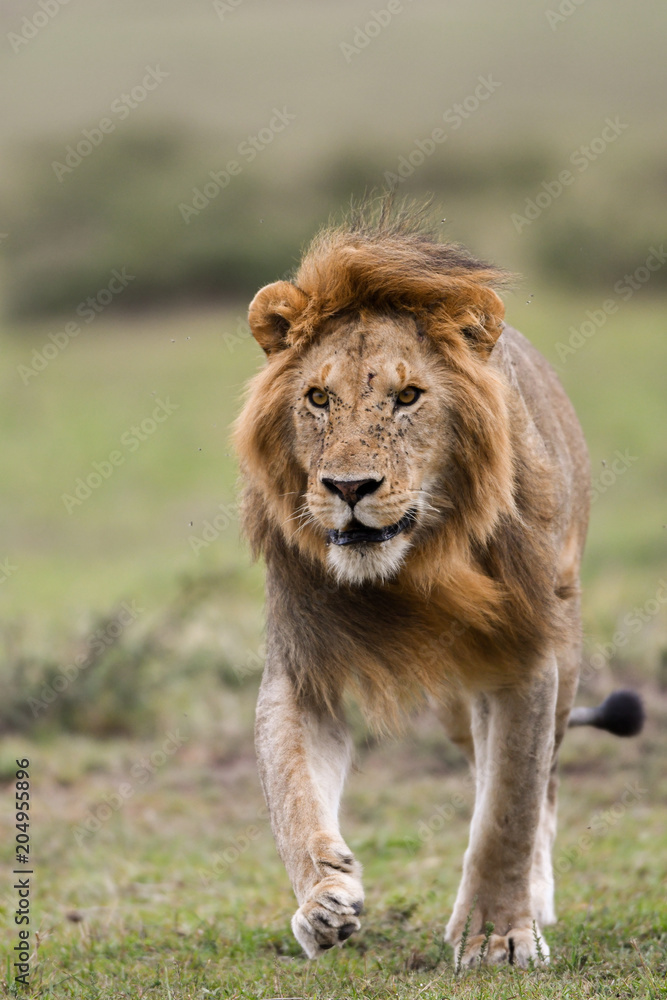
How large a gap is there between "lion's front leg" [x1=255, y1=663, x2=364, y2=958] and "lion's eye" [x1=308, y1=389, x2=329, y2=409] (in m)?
1.00

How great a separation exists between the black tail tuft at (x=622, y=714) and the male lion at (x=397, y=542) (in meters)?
1.42

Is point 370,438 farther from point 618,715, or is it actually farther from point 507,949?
point 618,715

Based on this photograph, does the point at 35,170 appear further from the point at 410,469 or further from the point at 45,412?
the point at 410,469

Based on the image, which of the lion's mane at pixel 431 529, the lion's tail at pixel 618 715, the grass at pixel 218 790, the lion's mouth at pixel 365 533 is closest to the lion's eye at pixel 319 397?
the lion's mane at pixel 431 529

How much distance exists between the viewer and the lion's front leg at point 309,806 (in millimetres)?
3984

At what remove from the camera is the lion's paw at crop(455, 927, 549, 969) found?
4.98 meters

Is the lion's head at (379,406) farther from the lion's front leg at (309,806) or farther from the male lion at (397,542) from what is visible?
the lion's front leg at (309,806)

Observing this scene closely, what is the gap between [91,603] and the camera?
13875 mm

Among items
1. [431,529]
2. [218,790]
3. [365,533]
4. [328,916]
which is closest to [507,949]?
[328,916]

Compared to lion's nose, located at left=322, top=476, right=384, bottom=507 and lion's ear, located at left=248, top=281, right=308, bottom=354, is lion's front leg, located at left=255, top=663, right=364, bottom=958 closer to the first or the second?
lion's nose, located at left=322, top=476, right=384, bottom=507

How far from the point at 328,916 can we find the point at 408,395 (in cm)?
152

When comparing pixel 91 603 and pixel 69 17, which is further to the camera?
pixel 69 17

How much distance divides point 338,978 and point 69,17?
4460 centimetres

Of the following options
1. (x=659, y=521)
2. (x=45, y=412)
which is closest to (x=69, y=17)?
(x=45, y=412)
